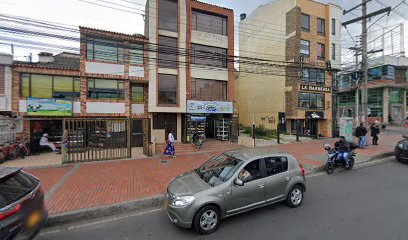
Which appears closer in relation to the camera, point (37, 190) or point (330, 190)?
point (37, 190)

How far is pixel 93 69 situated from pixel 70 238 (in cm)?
1273

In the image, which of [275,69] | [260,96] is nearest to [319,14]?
[275,69]

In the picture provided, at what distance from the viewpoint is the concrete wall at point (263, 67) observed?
2316 centimetres

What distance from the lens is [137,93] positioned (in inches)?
612

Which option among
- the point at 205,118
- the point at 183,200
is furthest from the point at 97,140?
the point at 183,200

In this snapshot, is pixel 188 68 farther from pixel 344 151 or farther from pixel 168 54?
pixel 344 151

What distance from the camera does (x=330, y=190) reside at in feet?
20.1

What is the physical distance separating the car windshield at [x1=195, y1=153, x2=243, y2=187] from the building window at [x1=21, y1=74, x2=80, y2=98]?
41.6 feet

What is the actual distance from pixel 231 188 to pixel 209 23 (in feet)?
54.0

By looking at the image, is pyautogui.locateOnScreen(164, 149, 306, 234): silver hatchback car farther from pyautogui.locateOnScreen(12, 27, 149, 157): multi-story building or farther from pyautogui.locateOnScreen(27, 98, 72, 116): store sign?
pyautogui.locateOnScreen(27, 98, 72, 116): store sign

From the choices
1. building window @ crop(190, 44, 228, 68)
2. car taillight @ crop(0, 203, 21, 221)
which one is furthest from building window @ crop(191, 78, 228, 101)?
car taillight @ crop(0, 203, 21, 221)

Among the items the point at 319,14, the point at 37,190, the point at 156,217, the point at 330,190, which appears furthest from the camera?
the point at 319,14

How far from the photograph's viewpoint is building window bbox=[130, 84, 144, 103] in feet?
50.5

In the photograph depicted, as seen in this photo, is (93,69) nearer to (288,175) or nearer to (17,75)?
(17,75)
